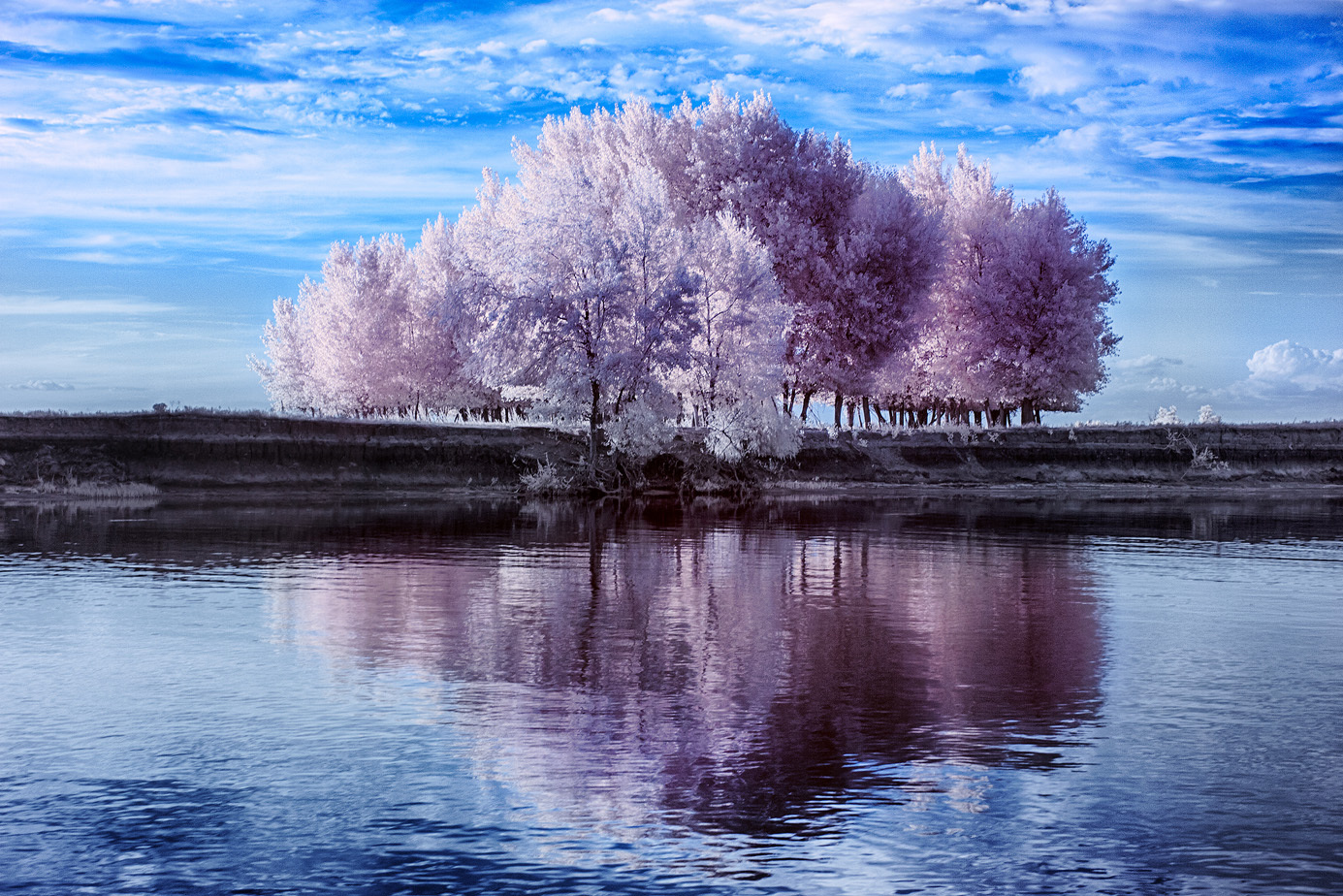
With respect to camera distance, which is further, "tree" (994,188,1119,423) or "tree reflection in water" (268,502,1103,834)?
"tree" (994,188,1119,423)

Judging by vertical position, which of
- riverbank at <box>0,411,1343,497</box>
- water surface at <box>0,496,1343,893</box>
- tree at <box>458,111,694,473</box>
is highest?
tree at <box>458,111,694,473</box>

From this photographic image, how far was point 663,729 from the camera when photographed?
37.6 feet

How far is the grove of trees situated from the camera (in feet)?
161

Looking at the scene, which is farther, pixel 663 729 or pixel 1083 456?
pixel 1083 456

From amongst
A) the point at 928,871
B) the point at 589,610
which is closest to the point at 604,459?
the point at 589,610

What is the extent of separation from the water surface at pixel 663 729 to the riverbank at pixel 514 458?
2399 centimetres

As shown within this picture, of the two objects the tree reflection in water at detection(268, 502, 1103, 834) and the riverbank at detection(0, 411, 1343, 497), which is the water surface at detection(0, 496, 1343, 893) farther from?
the riverbank at detection(0, 411, 1343, 497)

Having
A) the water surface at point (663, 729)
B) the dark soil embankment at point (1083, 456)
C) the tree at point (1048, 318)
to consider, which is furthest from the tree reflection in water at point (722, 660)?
the tree at point (1048, 318)

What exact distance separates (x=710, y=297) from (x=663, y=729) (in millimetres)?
42373

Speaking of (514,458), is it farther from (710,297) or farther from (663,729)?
(663,729)

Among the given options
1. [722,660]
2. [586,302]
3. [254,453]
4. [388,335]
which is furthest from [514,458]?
[722,660]

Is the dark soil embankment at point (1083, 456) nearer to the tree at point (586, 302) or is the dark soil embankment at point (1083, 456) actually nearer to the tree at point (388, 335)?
the tree at point (586, 302)

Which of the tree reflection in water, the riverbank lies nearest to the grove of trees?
the riverbank

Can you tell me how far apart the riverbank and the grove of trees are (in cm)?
218
